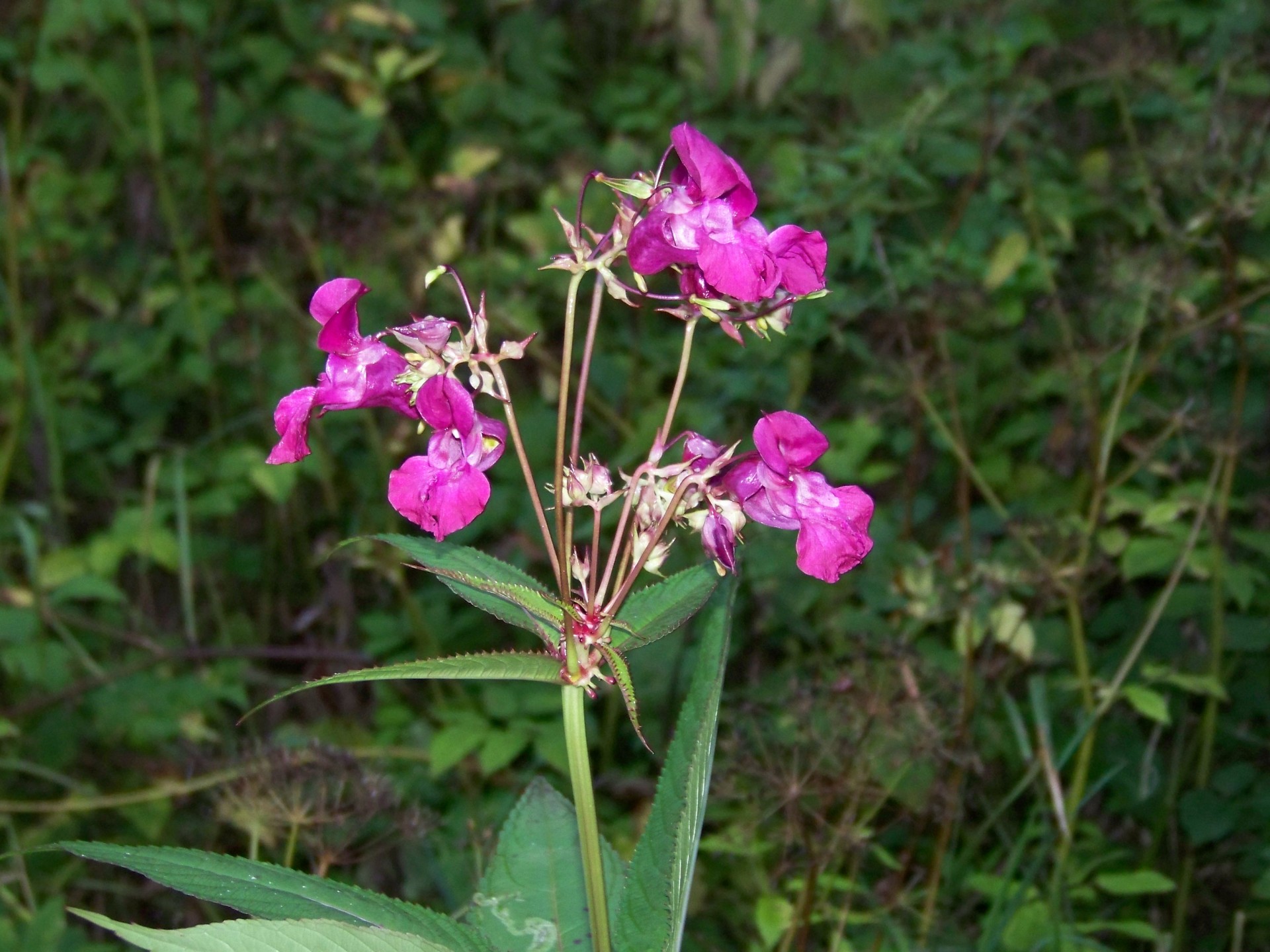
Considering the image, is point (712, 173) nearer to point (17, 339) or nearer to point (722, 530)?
point (722, 530)

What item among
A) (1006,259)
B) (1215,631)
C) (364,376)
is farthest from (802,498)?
(1006,259)

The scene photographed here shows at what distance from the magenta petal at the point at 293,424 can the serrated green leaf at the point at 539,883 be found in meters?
0.50

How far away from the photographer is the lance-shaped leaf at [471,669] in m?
1.02

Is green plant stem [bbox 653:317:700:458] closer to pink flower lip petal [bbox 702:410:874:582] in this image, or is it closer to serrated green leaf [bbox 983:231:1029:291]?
pink flower lip petal [bbox 702:410:874:582]

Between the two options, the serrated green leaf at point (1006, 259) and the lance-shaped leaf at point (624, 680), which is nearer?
the lance-shaped leaf at point (624, 680)

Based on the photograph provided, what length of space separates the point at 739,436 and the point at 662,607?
4.82ft

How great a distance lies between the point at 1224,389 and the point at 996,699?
0.86 meters

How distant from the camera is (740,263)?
43.4 inches

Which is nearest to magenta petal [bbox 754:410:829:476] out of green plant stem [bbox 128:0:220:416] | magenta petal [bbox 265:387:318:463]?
magenta petal [bbox 265:387:318:463]

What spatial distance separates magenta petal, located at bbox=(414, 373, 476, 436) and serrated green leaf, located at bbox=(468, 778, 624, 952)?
1.71 ft

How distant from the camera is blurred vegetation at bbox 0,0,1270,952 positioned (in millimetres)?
2123

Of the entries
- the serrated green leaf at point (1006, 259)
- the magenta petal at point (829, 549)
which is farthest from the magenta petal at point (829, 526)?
the serrated green leaf at point (1006, 259)

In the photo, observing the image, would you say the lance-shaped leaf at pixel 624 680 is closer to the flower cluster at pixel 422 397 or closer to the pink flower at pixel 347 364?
the flower cluster at pixel 422 397

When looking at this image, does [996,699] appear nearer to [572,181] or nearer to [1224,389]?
[1224,389]
